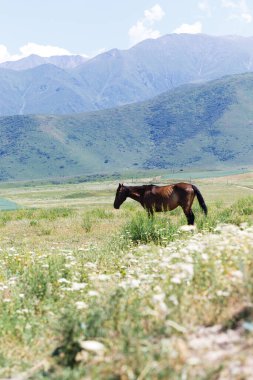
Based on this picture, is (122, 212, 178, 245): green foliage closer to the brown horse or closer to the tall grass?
the brown horse

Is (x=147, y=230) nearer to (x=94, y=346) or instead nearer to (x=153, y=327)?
(x=153, y=327)

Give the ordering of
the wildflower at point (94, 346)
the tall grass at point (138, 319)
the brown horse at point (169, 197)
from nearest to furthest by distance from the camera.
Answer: the tall grass at point (138, 319) → the wildflower at point (94, 346) → the brown horse at point (169, 197)

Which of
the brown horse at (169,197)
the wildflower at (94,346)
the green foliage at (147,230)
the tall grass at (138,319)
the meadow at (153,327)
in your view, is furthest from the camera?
the brown horse at (169,197)

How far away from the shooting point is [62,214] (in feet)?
100

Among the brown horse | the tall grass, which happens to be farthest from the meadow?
the brown horse

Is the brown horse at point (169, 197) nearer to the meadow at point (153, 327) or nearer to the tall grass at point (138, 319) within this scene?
the meadow at point (153, 327)

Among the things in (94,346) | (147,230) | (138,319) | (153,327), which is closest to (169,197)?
(147,230)

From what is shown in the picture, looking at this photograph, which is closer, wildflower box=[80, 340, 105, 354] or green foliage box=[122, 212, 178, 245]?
wildflower box=[80, 340, 105, 354]

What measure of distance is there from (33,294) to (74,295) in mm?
1288

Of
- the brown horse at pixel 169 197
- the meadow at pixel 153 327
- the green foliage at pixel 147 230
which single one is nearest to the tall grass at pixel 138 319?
the meadow at pixel 153 327

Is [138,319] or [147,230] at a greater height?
[138,319]

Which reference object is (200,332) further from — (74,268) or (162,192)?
→ (162,192)

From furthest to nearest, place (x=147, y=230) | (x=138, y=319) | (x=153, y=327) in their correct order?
(x=147, y=230)
(x=138, y=319)
(x=153, y=327)

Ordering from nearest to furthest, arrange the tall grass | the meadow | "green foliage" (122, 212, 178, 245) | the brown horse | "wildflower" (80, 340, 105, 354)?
the meadow, the tall grass, "wildflower" (80, 340, 105, 354), "green foliage" (122, 212, 178, 245), the brown horse
